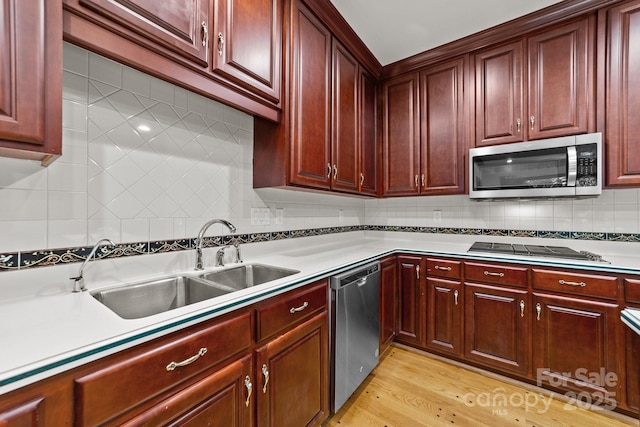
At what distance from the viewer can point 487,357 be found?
2018mm

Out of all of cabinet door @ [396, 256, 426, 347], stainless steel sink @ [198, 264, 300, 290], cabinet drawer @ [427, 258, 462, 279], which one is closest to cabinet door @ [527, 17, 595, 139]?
cabinet drawer @ [427, 258, 462, 279]

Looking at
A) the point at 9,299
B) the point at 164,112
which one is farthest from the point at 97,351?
the point at 164,112

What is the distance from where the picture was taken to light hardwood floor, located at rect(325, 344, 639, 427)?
1.60 meters

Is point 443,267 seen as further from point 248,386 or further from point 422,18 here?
point 422,18

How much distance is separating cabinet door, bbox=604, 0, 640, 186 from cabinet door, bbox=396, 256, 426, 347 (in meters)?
1.40

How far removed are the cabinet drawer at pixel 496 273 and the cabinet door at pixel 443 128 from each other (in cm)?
66

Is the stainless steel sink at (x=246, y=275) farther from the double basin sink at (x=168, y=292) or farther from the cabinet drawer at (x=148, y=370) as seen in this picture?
the cabinet drawer at (x=148, y=370)

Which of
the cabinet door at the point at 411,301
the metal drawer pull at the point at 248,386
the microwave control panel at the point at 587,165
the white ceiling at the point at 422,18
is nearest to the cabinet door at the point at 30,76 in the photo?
the metal drawer pull at the point at 248,386

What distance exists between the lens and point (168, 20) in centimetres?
110

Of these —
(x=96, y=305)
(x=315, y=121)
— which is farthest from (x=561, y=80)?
(x=96, y=305)

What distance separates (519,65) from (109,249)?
2.94 meters

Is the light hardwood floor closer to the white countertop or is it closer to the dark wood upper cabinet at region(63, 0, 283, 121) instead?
the white countertop

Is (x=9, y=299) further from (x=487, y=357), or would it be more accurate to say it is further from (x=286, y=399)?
(x=487, y=357)

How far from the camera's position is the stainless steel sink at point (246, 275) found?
4.99 feet
